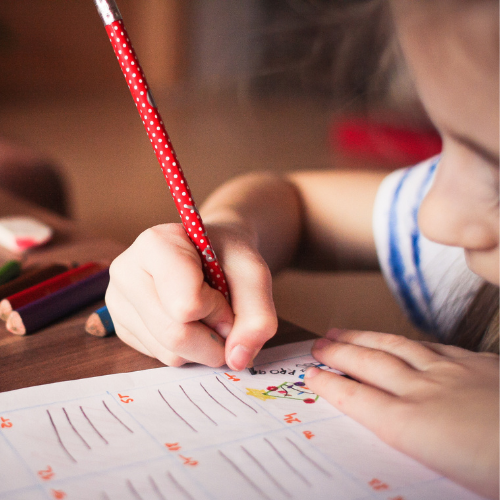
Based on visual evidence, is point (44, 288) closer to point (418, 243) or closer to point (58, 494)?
point (58, 494)

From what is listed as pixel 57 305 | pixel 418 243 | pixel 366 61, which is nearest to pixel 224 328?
pixel 57 305

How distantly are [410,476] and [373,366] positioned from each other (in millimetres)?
62

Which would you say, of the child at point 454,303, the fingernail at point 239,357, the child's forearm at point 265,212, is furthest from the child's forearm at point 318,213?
the fingernail at point 239,357

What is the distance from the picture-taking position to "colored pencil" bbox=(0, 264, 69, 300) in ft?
1.08

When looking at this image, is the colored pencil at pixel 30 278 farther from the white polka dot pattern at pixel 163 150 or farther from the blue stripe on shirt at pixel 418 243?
the blue stripe on shirt at pixel 418 243

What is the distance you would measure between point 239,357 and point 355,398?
54 millimetres

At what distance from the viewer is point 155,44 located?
6.64 feet

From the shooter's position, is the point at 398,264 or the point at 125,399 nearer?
the point at 125,399

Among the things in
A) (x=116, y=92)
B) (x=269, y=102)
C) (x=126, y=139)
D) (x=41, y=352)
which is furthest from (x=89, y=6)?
(x=41, y=352)

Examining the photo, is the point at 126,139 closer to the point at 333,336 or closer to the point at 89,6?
the point at 89,6

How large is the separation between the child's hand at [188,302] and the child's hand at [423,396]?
4 centimetres

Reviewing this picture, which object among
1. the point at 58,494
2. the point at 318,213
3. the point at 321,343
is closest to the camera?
the point at 58,494

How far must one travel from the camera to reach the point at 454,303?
37 cm

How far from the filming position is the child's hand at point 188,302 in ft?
0.75
